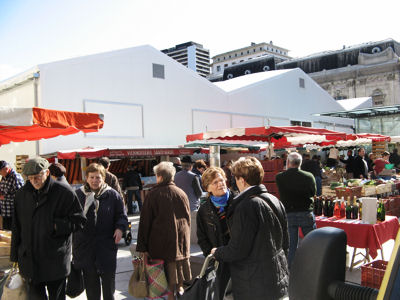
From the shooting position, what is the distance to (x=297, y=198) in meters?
4.96

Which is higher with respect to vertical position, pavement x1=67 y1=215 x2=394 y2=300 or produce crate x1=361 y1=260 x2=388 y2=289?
produce crate x1=361 y1=260 x2=388 y2=289

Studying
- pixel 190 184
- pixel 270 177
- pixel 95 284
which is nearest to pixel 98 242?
pixel 95 284

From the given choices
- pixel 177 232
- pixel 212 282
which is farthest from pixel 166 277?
pixel 212 282

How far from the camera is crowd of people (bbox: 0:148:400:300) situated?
2742 millimetres

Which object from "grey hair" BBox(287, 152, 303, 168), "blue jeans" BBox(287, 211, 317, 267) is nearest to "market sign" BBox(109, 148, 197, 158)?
"grey hair" BBox(287, 152, 303, 168)

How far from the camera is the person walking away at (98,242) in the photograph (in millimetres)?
3654

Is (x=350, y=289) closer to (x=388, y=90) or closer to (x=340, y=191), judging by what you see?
(x=340, y=191)

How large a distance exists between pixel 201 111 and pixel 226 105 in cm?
201

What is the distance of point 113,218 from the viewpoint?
3822 mm

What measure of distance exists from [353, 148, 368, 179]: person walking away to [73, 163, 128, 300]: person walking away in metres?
9.24

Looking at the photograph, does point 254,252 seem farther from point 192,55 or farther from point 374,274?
point 192,55

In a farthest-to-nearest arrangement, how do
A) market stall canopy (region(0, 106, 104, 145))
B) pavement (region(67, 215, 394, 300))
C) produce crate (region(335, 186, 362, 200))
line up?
1. produce crate (region(335, 186, 362, 200))
2. market stall canopy (region(0, 106, 104, 145))
3. pavement (region(67, 215, 394, 300))

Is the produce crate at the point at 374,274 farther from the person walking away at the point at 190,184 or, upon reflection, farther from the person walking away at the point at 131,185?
the person walking away at the point at 131,185

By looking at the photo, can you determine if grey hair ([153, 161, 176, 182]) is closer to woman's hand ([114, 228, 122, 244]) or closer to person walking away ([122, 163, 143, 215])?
woman's hand ([114, 228, 122, 244])
